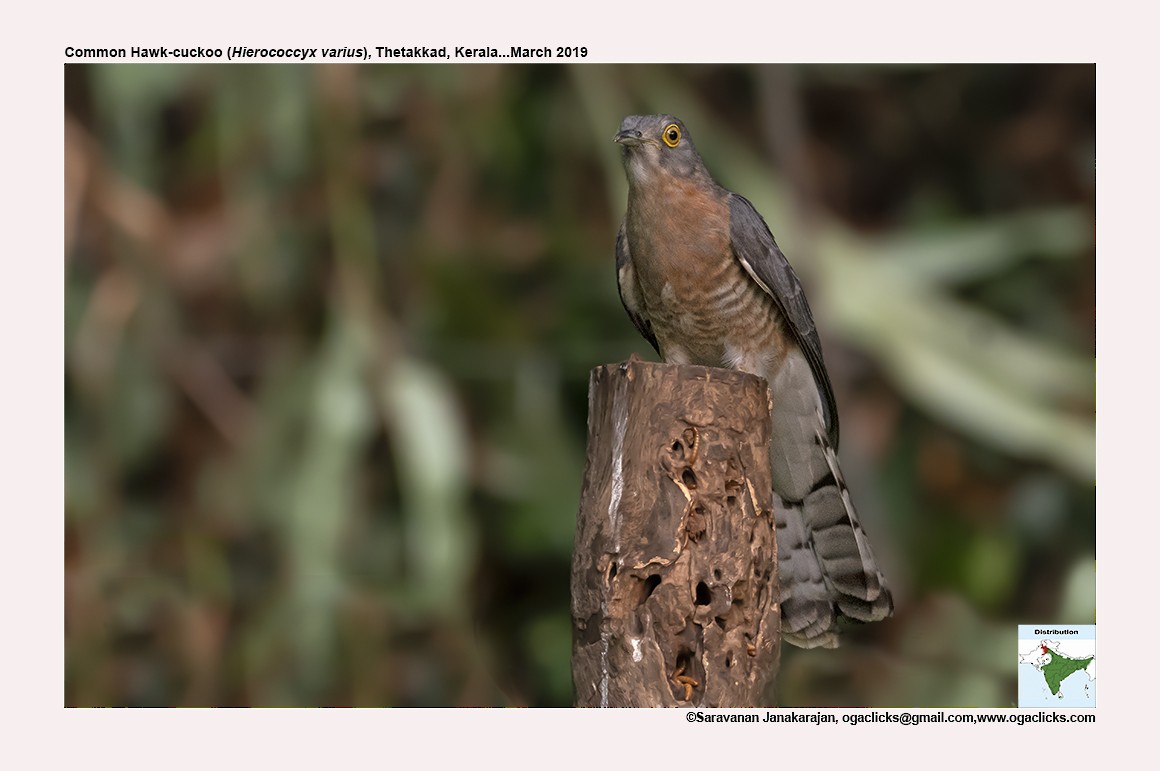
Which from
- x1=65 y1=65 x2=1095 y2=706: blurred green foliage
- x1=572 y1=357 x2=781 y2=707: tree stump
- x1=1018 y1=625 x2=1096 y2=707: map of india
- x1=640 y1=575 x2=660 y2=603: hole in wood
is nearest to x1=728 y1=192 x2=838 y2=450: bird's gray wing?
x1=572 y1=357 x2=781 y2=707: tree stump

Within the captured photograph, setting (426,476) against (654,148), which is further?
(426,476)

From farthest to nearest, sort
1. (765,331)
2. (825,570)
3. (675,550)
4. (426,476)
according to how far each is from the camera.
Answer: (426,476), (765,331), (825,570), (675,550)

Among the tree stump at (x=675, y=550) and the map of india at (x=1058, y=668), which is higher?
the tree stump at (x=675, y=550)

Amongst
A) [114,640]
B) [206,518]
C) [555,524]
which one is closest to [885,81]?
[555,524]

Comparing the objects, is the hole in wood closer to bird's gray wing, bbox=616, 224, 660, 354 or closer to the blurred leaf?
bird's gray wing, bbox=616, 224, 660, 354

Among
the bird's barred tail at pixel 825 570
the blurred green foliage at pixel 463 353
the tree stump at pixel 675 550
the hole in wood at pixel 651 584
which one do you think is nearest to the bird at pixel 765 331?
the bird's barred tail at pixel 825 570

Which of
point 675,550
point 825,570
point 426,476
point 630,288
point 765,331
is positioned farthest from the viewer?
point 426,476

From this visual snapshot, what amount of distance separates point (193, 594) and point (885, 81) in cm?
477

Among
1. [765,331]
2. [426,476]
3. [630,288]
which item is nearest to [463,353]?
[426,476]

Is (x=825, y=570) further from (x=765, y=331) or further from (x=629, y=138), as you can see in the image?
(x=629, y=138)

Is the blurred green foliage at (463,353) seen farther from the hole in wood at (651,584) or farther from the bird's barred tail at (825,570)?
the hole in wood at (651,584)

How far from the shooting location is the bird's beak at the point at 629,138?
12.7ft

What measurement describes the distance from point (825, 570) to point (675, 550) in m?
0.92

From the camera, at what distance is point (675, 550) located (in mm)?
3090
